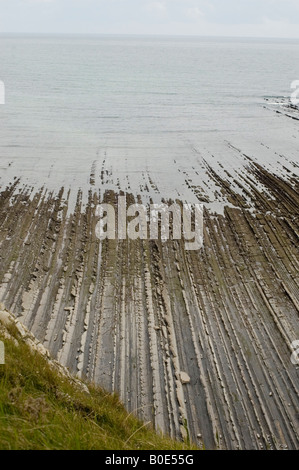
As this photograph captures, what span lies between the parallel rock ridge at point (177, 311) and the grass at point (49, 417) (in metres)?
2.64

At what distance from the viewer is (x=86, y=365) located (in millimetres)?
9219

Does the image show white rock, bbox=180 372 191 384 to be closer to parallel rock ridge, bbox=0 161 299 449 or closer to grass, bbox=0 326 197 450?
parallel rock ridge, bbox=0 161 299 449

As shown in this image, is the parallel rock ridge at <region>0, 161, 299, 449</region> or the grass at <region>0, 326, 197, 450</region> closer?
the grass at <region>0, 326, 197, 450</region>

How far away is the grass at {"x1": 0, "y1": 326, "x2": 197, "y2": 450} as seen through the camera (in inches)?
153

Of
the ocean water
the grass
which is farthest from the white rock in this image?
the ocean water

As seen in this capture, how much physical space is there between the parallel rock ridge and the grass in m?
2.64

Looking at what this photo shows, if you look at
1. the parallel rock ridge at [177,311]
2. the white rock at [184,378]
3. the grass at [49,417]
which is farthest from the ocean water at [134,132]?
the grass at [49,417]

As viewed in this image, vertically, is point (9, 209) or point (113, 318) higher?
point (9, 209)

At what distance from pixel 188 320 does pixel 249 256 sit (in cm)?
440

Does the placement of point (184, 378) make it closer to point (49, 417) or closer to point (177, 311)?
point (177, 311)
